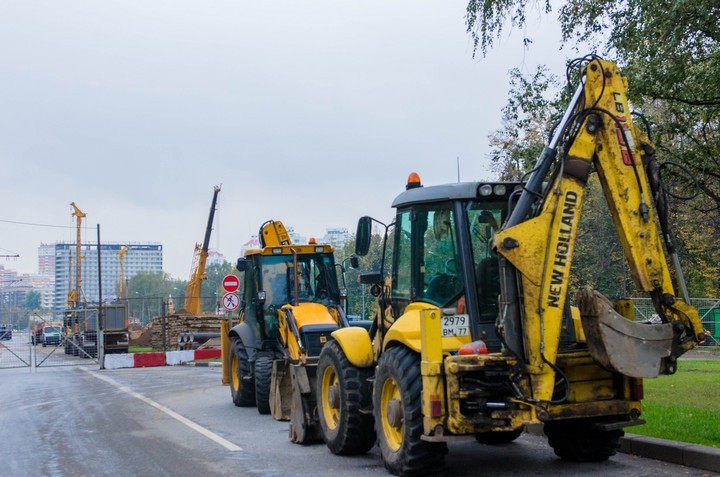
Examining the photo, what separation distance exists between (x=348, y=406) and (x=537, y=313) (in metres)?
3.03

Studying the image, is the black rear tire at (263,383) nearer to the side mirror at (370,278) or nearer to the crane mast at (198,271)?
the side mirror at (370,278)

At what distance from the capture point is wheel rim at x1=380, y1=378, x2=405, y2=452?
8.48m

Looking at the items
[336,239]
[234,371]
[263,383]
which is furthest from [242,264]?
[336,239]

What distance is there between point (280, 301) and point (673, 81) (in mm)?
8151

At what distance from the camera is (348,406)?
32.0 ft

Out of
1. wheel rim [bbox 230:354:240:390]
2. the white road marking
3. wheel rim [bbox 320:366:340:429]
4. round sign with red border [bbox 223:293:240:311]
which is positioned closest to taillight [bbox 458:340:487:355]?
wheel rim [bbox 320:366:340:429]

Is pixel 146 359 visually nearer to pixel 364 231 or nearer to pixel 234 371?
→ pixel 234 371

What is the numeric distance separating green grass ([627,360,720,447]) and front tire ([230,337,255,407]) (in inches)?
275

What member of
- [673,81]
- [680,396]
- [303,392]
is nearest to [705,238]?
[680,396]

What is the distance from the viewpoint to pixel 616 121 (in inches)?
313

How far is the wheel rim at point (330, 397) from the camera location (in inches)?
405

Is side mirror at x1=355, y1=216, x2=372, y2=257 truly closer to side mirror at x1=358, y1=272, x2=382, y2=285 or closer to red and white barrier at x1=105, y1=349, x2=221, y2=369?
side mirror at x1=358, y1=272, x2=382, y2=285

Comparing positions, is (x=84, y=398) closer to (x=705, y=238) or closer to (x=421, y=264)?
(x=421, y=264)

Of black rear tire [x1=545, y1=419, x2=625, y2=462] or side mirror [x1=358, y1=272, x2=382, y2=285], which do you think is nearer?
black rear tire [x1=545, y1=419, x2=625, y2=462]
